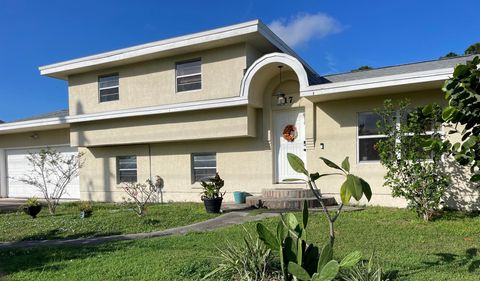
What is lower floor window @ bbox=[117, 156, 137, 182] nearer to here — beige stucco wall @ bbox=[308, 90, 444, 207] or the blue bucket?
the blue bucket

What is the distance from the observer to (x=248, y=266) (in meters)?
4.29

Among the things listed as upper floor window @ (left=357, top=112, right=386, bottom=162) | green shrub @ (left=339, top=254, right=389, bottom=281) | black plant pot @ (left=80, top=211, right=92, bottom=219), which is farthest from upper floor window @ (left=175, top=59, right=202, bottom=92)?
green shrub @ (left=339, top=254, right=389, bottom=281)

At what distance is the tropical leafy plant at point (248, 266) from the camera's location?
4.21 m

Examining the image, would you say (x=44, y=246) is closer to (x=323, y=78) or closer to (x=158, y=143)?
(x=158, y=143)

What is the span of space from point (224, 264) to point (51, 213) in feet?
30.3

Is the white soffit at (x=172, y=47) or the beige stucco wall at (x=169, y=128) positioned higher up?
the white soffit at (x=172, y=47)

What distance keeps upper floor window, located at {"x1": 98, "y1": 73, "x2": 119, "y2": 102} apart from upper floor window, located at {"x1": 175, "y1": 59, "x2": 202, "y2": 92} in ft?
9.95

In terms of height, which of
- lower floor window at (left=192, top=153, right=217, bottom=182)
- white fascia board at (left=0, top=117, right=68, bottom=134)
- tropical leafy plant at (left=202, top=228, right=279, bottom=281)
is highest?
white fascia board at (left=0, top=117, right=68, bottom=134)

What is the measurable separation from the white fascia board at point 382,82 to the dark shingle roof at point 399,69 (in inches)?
51.4

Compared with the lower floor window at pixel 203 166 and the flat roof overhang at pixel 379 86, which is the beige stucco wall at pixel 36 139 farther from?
the flat roof overhang at pixel 379 86

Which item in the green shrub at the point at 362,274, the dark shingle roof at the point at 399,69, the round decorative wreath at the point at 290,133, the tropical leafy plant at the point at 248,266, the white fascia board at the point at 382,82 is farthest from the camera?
the round decorative wreath at the point at 290,133

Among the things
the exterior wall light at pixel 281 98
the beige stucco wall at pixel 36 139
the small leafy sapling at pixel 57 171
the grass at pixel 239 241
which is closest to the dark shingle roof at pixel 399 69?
the exterior wall light at pixel 281 98

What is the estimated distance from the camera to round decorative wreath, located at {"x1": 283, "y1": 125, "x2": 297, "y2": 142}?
11882 mm

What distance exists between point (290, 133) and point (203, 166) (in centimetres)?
353
